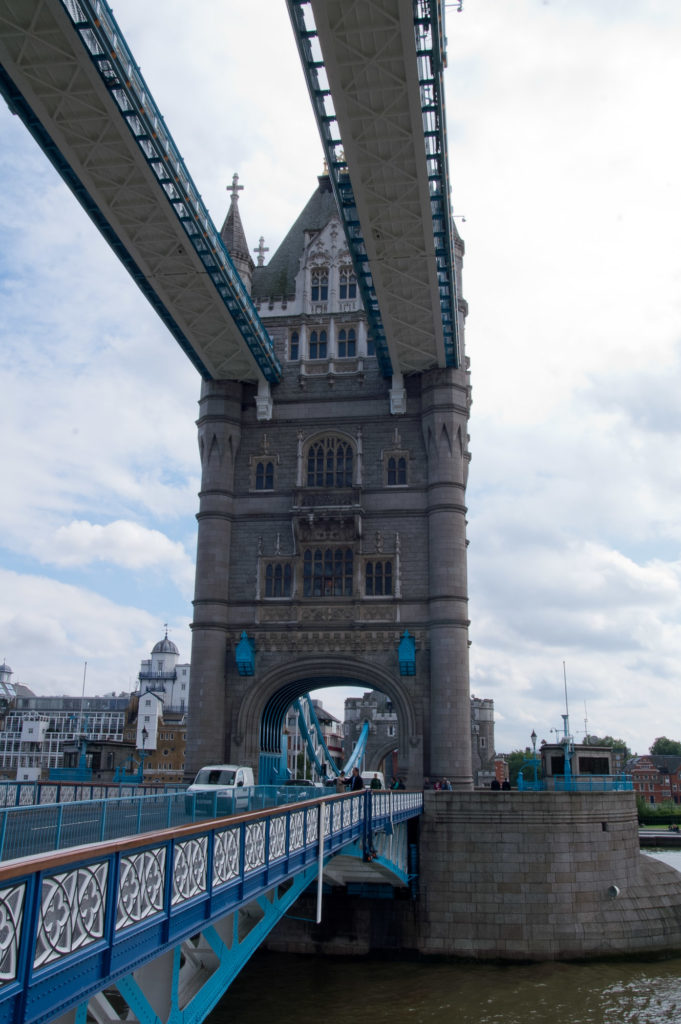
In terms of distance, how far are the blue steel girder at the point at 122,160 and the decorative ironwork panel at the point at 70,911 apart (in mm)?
22457

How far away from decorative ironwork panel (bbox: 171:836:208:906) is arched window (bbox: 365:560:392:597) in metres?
28.2

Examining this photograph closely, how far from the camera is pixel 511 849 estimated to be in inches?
1188

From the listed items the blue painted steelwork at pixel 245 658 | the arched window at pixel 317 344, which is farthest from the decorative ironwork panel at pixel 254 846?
the arched window at pixel 317 344

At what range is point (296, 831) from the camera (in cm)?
1424

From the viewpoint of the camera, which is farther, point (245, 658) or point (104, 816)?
point (245, 658)

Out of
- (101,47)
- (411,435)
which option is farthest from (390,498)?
(101,47)

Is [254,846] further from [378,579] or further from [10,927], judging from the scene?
[378,579]

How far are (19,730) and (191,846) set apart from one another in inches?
5266

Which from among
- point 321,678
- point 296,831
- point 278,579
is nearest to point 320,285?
point 278,579

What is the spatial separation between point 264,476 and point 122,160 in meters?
15.9

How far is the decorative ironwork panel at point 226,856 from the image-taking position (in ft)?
33.7

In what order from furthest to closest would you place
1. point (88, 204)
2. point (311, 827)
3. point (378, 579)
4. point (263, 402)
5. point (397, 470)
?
point (263, 402), point (397, 470), point (378, 579), point (88, 204), point (311, 827)

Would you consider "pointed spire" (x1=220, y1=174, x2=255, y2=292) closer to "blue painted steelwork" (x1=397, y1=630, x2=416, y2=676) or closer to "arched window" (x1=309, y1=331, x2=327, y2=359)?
"arched window" (x1=309, y1=331, x2=327, y2=359)

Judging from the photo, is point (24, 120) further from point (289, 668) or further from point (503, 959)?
point (503, 959)
